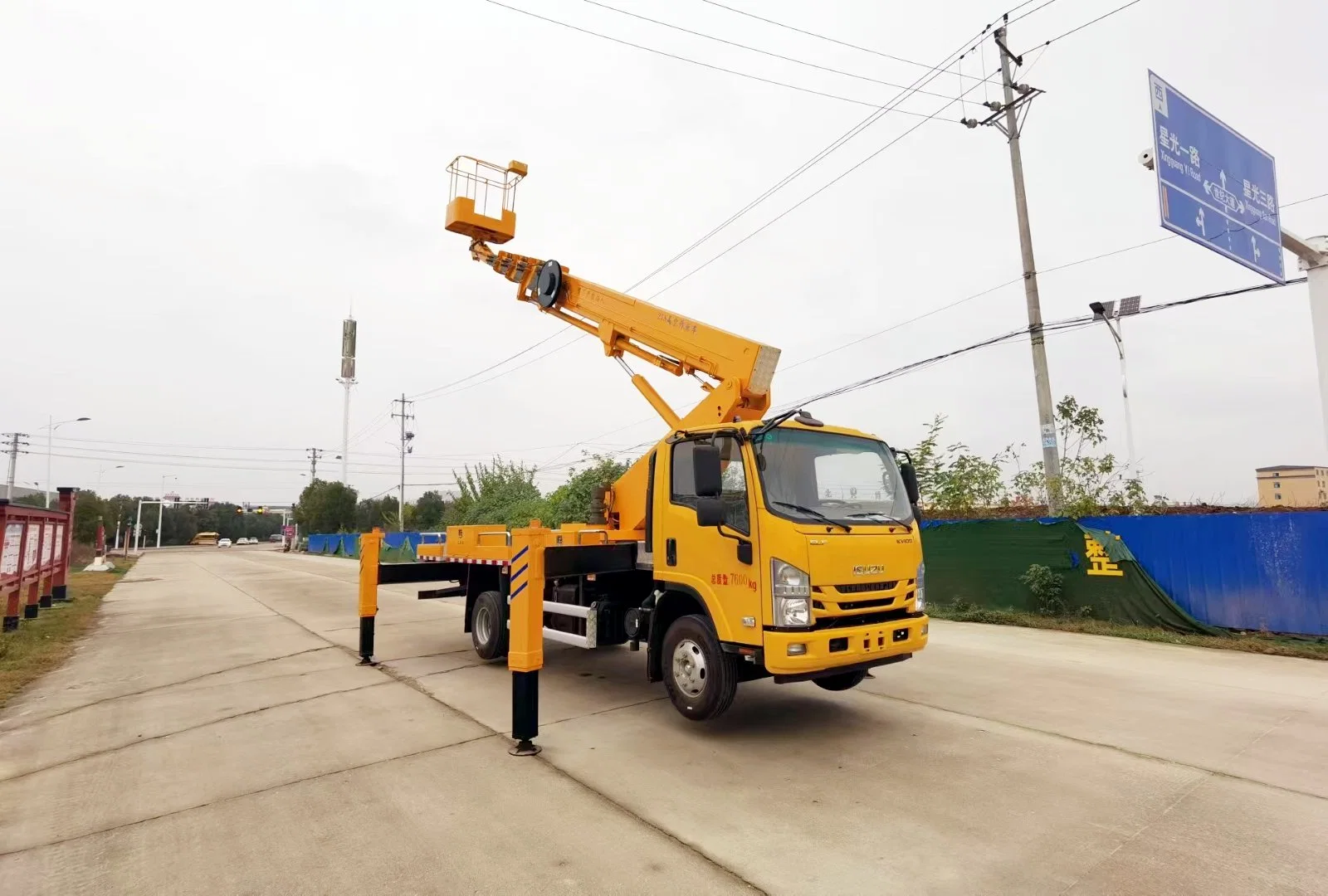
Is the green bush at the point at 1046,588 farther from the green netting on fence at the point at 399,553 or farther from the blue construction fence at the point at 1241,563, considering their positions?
the green netting on fence at the point at 399,553

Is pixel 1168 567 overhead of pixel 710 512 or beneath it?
beneath

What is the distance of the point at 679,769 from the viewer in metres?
4.69

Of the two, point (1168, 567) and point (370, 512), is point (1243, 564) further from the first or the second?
point (370, 512)

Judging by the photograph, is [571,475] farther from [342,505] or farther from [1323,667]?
[342,505]

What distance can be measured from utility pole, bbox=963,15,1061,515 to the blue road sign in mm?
3238

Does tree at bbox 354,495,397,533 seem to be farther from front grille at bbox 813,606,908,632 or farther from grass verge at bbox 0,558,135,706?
front grille at bbox 813,606,908,632

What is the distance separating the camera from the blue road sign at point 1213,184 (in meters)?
9.24

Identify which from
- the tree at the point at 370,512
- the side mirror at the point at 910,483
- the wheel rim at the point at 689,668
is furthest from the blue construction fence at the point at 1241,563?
the tree at the point at 370,512

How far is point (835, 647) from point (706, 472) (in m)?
1.57

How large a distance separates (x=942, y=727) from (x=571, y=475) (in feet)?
70.3

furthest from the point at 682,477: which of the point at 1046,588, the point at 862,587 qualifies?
the point at 1046,588

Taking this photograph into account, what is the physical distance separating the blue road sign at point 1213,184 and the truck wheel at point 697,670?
8648 mm

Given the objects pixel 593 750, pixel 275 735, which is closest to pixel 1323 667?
pixel 593 750

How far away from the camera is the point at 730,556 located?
5230 millimetres
